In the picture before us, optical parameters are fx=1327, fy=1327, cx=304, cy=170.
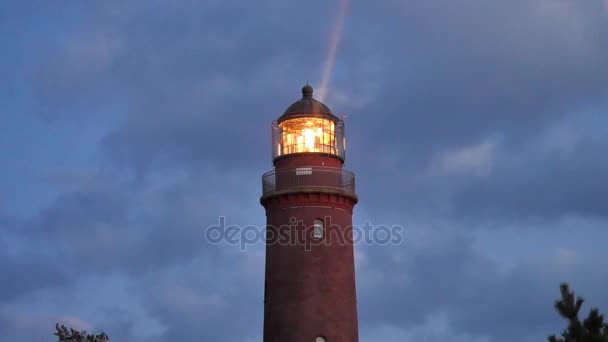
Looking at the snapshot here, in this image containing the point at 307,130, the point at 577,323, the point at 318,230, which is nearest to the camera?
the point at 577,323

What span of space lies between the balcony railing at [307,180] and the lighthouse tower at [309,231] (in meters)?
0.03

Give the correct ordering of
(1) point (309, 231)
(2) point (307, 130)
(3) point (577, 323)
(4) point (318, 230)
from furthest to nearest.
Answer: (2) point (307, 130)
(4) point (318, 230)
(1) point (309, 231)
(3) point (577, 323)

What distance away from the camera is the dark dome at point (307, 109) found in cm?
4288

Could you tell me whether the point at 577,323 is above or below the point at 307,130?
below

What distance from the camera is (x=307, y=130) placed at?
142 ft

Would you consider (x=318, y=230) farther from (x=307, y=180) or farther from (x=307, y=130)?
(x=307, y=130)

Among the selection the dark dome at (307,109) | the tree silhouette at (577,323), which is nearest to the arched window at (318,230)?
the dark dome at (307,109)

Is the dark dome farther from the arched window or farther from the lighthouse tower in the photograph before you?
the arched window

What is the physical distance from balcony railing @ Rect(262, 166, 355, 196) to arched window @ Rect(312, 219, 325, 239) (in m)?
1.14

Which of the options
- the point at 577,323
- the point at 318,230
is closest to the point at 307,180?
the point at 318,230

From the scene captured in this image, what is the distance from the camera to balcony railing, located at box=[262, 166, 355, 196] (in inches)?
1671

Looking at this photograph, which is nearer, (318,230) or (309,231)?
(309,231)

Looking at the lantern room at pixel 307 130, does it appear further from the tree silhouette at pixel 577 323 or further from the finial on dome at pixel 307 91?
the tree silhouette at pixel 577 323

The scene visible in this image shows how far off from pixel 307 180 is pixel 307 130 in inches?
73.4
